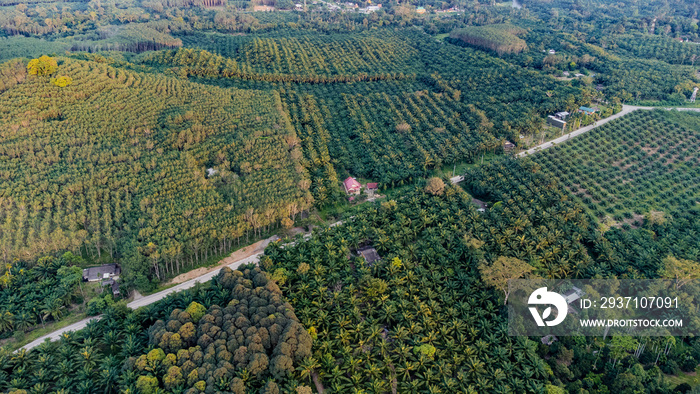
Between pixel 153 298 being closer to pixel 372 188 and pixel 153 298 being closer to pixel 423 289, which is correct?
pixel 423 289

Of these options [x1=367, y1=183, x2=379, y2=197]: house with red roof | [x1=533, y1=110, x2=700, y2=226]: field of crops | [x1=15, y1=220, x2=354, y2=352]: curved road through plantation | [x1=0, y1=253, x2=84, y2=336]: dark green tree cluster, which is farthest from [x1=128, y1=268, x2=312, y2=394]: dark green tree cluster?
[x1=533, y1=110, x2=700, y2=226]: field of crops

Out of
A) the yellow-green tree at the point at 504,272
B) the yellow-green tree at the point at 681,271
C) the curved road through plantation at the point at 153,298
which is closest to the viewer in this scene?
the curved road through plantation at the point at 153,298

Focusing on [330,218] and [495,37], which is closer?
[330,218]

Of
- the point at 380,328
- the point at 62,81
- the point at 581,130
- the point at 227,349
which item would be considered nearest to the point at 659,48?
the point at 581,130

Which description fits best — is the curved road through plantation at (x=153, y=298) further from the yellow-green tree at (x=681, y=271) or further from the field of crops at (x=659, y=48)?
the field of crops at (x=659, y=48)

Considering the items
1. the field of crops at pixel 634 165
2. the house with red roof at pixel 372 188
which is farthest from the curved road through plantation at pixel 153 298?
the field of crops at pixel 634 165

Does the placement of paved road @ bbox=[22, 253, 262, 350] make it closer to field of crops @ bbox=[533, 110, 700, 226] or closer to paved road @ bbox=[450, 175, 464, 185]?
paved road @ bbox=[450, 175, 464, 185]
